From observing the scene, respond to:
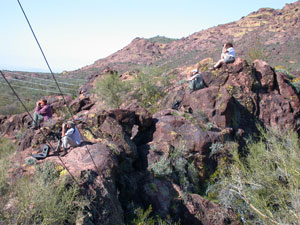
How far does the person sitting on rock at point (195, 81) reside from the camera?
30.9 feet

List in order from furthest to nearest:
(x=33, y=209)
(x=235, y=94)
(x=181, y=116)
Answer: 1. (x=235, y=94)
2. (x=181, y=116)
3. (x=33, y=209)

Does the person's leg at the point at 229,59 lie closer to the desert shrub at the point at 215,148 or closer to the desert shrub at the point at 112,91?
the desert shrub at the point at 215,148

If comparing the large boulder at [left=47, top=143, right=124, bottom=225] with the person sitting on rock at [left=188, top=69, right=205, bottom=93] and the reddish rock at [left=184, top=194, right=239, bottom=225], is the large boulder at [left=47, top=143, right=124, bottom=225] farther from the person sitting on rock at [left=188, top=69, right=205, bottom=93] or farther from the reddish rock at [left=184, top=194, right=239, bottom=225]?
the person sitting on rock at [left=188, top=69, right=205, bottom=93]

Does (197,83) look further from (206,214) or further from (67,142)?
(67,142)

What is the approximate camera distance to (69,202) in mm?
3830

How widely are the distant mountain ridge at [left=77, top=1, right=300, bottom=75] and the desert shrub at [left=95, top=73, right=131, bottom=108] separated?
82.1 ft

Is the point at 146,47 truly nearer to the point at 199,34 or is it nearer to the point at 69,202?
the point at 199,34

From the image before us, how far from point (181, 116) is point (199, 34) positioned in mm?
61035

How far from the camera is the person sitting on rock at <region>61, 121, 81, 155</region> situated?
18.8ft

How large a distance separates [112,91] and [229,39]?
45.1 m

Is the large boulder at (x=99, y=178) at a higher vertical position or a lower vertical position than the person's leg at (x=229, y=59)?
lower

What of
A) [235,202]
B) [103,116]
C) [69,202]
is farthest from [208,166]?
[69,202]

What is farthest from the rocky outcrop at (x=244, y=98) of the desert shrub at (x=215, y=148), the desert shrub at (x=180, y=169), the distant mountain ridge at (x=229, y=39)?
the distant mountain ridge at (x=229, y=39)

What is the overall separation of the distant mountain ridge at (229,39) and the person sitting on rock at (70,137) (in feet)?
105
